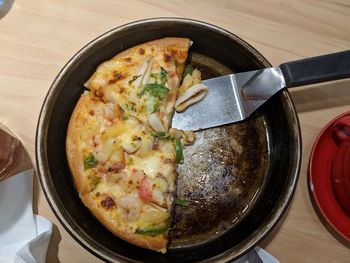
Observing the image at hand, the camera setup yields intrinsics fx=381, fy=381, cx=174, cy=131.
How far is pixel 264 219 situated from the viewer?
1104 mm

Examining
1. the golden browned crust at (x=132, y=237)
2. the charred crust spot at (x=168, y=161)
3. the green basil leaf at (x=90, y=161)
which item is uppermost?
the charred crust spot at (x=168, y=161)

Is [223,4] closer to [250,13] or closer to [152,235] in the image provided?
[250,13]

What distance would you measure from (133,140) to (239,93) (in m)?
0.38

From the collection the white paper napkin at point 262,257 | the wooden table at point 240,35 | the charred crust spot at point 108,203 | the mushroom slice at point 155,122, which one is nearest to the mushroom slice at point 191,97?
the mushroom slice at point 155,122

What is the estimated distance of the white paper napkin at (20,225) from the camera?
3.53ft

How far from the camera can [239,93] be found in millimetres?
1235

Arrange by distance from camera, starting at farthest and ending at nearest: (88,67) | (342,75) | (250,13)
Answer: (250,13), (88,67), (342,75)

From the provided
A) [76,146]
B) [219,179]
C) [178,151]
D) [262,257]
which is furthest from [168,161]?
[262,257]

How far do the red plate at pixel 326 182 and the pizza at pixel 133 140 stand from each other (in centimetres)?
39

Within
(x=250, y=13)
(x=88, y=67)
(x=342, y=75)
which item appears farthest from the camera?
(x=250, y=13)

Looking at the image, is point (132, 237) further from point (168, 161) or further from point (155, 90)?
point (155, 90)

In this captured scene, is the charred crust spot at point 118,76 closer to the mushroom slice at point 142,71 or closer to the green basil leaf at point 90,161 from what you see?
the mushroom slice at point 142,71

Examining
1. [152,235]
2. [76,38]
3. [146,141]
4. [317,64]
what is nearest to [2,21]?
[76,38]

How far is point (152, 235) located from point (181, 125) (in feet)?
1.19
